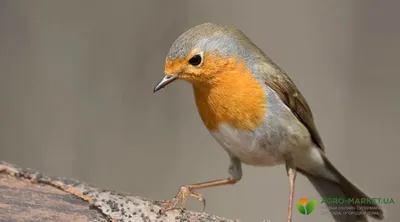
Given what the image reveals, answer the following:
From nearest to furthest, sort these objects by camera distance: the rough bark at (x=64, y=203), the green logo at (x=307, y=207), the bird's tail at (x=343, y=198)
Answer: the rough bark at (x=64, y=203)
the bird's tail at (x=343, y=198)
the green logo at (x=307, y=207)

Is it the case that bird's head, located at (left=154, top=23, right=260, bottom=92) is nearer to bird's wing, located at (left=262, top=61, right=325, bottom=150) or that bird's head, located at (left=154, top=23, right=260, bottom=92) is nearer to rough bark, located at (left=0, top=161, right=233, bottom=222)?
bird's wing, located at (left=262, top=61, right=325, bottom=150)

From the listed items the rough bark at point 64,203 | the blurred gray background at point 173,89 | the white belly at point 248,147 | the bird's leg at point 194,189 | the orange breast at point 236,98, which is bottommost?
the rough bark at point 64,203

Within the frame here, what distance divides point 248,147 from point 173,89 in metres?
1.27

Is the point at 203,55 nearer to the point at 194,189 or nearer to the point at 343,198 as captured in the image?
the point at 194,189

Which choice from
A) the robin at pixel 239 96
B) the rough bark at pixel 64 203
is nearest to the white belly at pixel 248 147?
the robin at pixel 239 96

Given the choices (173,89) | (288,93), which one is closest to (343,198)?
(288,93)

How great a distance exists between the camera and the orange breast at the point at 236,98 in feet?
5.04

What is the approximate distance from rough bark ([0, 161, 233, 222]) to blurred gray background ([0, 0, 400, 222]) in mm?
1253

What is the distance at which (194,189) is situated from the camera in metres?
1.75

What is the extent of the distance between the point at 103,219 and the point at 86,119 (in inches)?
60.3

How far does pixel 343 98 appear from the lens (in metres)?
2.75

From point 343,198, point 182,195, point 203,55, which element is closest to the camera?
point 203,55

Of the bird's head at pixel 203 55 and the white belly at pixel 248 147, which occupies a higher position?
the bird's head at pixel 203 55

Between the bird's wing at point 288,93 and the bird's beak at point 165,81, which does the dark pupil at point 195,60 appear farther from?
the bird's wing at point 288,93
